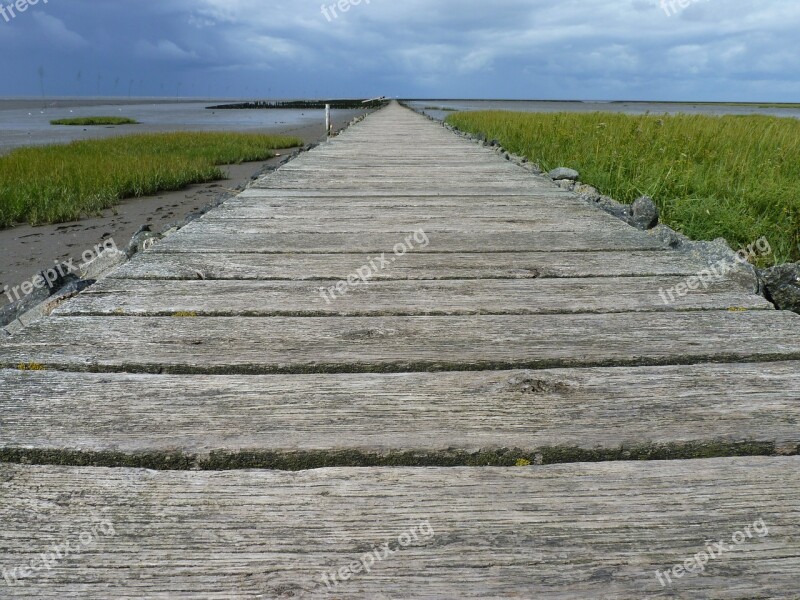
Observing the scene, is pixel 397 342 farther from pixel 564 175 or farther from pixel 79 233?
pixel 79 233

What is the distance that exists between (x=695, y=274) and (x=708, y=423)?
1.23 metres

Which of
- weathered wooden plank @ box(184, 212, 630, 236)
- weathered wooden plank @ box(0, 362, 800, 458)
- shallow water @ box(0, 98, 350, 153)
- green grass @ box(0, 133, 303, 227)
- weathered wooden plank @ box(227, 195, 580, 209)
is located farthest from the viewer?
shallow water @ box(0, 98, 350, 153)

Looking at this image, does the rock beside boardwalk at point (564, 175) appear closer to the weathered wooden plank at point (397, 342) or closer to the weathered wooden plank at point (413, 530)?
the weathered wooden plank at point (397, 342)

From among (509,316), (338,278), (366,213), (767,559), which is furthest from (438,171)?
(767,559)

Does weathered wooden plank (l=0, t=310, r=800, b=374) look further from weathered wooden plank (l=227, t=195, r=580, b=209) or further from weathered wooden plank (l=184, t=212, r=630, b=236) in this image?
weathered wooden plank (l=227, t=195, r=580, b=209)

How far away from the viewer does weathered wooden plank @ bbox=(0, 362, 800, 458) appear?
122 cm

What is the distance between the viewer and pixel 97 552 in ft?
3.11

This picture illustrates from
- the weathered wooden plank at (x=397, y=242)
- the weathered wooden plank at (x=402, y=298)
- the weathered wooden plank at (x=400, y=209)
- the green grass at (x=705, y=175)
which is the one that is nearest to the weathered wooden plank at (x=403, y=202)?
the weathered wooden plank at (x=400, y=209)

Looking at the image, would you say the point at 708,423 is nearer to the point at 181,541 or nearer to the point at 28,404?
the point at 181,541

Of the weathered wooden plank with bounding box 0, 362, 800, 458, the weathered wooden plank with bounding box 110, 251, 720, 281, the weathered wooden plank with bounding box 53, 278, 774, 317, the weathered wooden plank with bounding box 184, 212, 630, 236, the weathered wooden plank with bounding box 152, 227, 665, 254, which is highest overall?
the weathered wooden plank with bounding box 184, 212, 630, 236

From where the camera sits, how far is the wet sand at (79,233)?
6.18 meters

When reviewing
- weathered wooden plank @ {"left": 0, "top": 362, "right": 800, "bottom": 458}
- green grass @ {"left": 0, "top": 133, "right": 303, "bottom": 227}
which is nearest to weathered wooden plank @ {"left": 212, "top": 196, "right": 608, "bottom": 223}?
weathered wooden plank @ {"left": 0, "top": 362, "right": 800, "bottom": 458}

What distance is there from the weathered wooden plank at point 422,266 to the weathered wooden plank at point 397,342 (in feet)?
1.68

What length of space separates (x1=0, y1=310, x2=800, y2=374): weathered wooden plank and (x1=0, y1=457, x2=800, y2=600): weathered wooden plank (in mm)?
485
